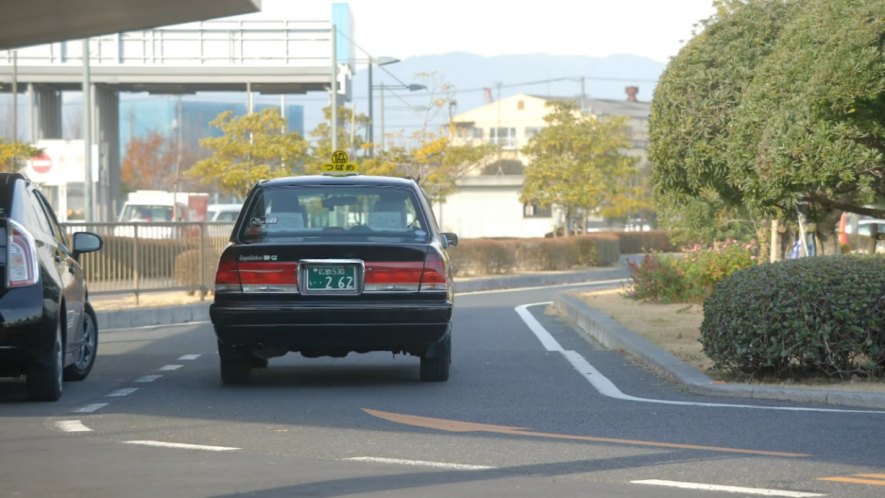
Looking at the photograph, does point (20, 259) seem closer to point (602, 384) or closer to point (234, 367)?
point (234, 367)

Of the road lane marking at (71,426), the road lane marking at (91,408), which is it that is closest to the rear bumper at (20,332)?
the road lane marking at (91,408)

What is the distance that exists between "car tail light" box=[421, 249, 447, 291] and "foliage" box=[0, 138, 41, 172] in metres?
23.2

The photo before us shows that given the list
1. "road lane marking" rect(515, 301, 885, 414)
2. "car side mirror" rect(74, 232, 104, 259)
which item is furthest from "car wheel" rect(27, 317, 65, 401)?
"road lane marking" rect(515, 301, 885, 414)

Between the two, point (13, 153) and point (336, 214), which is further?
point (13, 153)

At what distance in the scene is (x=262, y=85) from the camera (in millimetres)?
45344

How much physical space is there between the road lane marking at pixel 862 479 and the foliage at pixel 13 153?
2777 centimetres

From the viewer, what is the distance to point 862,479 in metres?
6.73

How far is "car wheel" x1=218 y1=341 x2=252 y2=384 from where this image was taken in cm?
1117

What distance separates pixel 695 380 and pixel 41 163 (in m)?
25.8

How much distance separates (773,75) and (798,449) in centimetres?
585

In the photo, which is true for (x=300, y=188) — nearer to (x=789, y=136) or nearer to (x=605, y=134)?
(x=789, y=136)

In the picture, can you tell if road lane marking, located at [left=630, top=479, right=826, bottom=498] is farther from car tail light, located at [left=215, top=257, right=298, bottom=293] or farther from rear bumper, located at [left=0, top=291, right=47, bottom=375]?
rear bumper, located at [left=0, top=291, right=47, bottom=375]

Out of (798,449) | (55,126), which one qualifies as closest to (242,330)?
(798,449)

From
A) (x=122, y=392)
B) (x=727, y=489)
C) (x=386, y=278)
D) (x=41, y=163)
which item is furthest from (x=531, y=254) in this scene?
(x=727, y=489)
